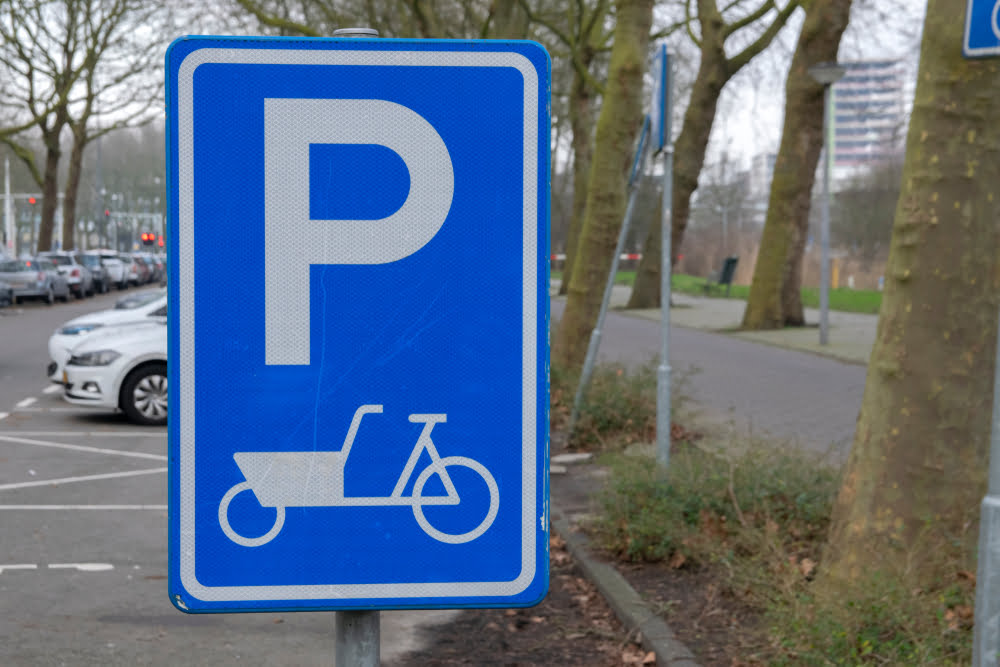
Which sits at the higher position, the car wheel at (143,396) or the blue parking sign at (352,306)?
the blue parking sign at (352,306)

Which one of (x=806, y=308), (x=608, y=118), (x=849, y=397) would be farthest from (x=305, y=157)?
(x=806, y=308)

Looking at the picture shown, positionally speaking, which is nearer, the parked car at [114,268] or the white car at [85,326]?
the white car at [85,326]

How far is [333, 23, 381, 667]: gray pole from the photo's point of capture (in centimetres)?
167

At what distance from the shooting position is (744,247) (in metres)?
55.9

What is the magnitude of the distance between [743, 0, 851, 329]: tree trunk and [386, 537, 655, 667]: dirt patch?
1708 centimetres

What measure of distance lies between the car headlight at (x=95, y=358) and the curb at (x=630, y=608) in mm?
6948

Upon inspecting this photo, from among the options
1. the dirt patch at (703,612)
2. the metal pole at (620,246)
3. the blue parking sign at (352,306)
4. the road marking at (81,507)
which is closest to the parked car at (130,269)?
the metal pole at (620,246)

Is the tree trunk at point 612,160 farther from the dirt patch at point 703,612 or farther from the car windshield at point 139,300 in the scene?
the dirt patch at point 703,612

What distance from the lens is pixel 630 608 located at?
17.8ft

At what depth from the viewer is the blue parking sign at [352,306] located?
5.38 feet

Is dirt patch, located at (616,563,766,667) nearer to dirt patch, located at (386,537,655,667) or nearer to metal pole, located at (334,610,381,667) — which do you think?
dirt patch, located at (386,537,655,667)

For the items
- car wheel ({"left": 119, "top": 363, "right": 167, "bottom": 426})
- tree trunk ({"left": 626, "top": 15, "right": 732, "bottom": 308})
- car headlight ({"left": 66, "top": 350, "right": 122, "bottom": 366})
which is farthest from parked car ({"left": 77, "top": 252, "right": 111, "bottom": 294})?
car wheel ({"left": 119, "top": 363, "right": 167, "bottom": 426})

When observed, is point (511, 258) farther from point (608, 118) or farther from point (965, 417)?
point (608, 118)

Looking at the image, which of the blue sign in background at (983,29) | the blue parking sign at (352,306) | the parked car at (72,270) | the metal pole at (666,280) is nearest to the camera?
the blue parking sign at (352,306)
